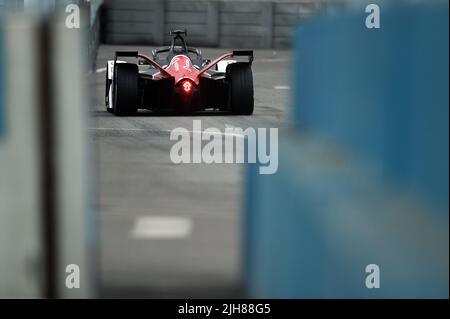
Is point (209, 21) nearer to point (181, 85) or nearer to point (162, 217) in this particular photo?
point (181, 85)

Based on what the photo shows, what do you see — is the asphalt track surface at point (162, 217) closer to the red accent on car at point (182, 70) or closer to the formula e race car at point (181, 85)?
the formula e race car at point (181, 85)

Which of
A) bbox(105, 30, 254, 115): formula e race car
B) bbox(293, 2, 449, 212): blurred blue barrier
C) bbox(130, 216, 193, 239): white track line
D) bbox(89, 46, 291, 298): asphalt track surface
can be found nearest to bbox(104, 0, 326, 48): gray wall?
bbox(105, 30, 254, 115): formula e race car

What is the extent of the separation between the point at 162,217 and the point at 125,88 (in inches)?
315

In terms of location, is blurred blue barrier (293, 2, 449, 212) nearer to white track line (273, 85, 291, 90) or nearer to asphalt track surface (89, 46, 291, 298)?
asphalt track surface (89, 46, 291, 298)

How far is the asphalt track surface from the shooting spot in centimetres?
526

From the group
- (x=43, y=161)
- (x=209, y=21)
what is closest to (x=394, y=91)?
(x=43, y=161)

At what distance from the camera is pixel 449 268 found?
8.79 ft

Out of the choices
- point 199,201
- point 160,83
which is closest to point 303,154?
point 199,201

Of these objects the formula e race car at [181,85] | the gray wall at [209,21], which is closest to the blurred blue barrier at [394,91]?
the formula e race car at [181,85]

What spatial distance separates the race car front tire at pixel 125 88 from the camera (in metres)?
15.2

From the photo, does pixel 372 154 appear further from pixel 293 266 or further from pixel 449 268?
pixel 449 268

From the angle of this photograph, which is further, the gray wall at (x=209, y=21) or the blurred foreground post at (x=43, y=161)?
the gray wall at (x=209, y=21)

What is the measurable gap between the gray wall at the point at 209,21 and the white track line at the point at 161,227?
2503 cm

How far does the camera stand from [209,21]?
37250 millimetres
